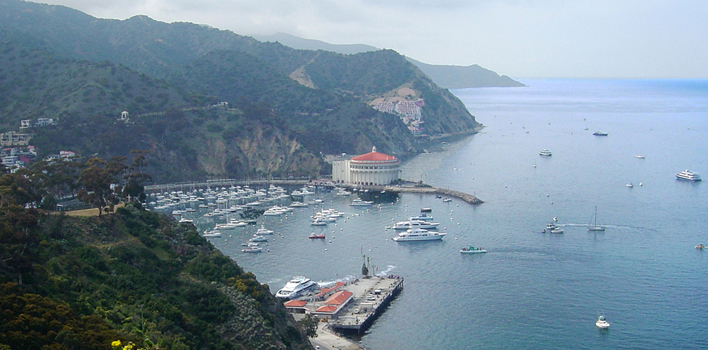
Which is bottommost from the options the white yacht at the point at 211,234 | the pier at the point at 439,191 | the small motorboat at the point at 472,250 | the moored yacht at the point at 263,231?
the small motorboat at the point at 472,250

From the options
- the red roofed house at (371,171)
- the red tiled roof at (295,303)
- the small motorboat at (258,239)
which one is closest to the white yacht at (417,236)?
the small motorboat at (258,239)

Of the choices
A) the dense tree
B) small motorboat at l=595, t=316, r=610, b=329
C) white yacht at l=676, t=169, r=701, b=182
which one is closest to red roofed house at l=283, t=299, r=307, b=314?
the dense tree

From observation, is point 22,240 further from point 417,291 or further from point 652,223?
point 652,223

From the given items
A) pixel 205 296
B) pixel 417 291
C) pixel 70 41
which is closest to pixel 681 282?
pixel 417 291

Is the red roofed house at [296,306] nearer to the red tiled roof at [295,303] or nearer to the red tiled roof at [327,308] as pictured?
the red tiled roof at [295,303]

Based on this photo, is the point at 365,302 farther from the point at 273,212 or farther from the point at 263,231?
the point at 273,212
